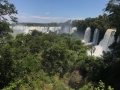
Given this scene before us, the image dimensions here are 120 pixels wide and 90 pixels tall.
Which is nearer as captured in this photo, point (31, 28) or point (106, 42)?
point (106, 42)

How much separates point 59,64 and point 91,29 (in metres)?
35.1

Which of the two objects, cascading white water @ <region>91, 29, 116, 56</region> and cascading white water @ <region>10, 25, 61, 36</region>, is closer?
cascading white water @ <region>91, 29, 116, 56</region>

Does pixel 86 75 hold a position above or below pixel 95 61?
below

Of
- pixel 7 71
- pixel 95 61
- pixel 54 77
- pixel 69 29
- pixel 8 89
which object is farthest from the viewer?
pixel 69 29

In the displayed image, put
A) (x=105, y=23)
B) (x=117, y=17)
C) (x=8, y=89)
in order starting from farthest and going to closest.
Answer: (x=105, y=23), (x=117, y=17), (x=8, y=89)

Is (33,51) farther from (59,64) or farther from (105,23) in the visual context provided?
(105,23)

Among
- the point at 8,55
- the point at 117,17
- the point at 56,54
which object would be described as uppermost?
the point at 117,17

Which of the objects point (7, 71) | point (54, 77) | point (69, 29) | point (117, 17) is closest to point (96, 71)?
point (54, 77)

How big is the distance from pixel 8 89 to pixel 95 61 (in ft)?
52.9

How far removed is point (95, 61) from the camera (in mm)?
21422

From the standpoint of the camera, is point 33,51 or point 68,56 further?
point 33,51

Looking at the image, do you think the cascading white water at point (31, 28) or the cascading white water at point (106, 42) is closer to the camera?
the cascading white water at point (106, 42)

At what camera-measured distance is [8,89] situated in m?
6.84

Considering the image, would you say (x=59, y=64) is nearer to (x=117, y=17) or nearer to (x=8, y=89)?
(x=117, y=17)
